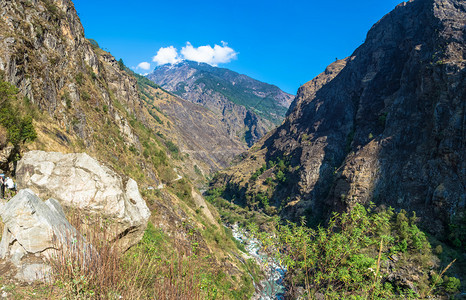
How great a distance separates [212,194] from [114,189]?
103872 mm

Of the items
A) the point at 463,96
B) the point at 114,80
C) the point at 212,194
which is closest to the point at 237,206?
the point at 212,194

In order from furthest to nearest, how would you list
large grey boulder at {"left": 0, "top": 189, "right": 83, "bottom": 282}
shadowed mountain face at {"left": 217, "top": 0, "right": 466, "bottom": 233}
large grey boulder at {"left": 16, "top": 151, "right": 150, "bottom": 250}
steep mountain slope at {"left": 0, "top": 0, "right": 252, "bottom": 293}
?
shadowed mountain face at {"left": 217, "top": 0, "right": 466, "bottom": 233}, steep mountain slope at {"left": 0, "top": 0, "right": 252, "bottom": 293}, large grey boulder at {"left": 16, "top": 151, "right": 150, "bottom": 250}, large grey boulder at {"left": 0, "top": 189, "right": 83, "bottom": 282}

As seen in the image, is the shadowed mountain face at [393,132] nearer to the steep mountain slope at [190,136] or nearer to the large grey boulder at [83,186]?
the steep mountain slope at [190,136]

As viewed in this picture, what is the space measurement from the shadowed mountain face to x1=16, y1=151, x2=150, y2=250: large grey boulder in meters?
53.0

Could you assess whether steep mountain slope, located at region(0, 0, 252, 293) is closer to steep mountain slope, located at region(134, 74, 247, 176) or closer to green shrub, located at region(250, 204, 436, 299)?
green shrub, located at region(250, 204, 436, 299)

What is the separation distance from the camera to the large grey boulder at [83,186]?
9.17 metres

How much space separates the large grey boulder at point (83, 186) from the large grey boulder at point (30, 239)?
310cm

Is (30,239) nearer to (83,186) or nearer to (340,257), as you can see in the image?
(83,186)

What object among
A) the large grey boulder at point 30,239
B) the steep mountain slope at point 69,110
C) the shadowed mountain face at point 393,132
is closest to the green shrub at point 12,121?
the steep mountain slope at point 69,110

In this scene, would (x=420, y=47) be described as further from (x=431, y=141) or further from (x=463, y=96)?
(x=431, y=141)

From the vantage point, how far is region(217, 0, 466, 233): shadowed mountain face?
144 feet

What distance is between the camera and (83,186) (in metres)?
9.70

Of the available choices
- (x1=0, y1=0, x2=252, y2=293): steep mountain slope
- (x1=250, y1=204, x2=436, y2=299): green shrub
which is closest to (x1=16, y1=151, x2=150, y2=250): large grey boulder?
(x1=0, y1=0, x2=252, y2=293): steep mountain slope

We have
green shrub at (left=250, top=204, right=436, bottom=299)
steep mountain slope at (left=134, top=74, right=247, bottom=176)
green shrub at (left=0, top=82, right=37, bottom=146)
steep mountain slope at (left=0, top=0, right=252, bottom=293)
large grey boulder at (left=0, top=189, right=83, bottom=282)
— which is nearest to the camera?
large grey boulder at (left=0, top=189, right=83, bottom=282)
